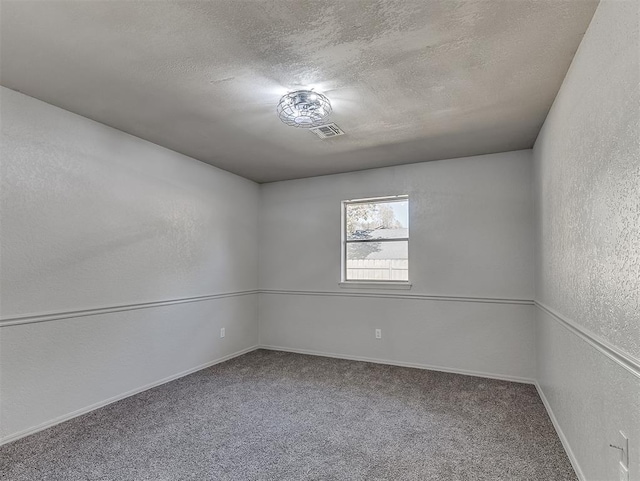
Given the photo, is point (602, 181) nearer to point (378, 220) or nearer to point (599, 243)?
point (599, 243)

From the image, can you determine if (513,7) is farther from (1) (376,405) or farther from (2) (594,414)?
A: (1) (376,405)

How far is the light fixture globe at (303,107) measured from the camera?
2414 millimetres

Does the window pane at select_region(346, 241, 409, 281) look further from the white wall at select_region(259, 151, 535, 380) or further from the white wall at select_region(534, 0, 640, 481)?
the white wall at select_region(534, 0, 640, 481)

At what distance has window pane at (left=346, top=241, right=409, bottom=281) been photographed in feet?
14.1

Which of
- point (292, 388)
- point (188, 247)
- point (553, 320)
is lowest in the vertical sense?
A: point (292, 388)

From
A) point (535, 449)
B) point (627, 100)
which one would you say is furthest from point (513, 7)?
point (535, 449)

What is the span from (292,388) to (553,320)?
231cm

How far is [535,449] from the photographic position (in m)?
2.28

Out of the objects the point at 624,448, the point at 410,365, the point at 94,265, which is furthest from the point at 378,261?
the point at 624,448

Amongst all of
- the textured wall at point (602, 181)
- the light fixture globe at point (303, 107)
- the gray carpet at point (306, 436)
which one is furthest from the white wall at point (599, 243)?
the light fixture globe at point (303, 107)

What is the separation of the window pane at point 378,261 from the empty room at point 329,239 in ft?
0.12

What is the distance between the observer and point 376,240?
447 cm

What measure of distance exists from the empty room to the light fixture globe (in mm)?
18

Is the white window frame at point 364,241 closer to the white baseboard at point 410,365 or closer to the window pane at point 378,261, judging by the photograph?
the window pane at point 378,261
